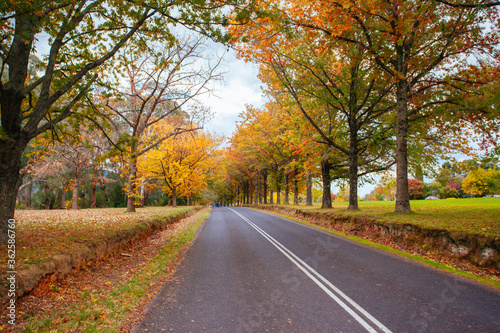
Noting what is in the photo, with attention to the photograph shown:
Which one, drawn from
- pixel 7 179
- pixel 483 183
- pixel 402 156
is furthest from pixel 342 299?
pixel 483 183

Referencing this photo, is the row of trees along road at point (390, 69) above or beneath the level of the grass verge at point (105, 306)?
above

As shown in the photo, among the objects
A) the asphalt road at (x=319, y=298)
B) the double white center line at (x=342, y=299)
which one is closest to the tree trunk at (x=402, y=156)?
the asphalt road at (x=319, y=298)

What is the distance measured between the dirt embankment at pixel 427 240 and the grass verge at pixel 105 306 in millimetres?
7635

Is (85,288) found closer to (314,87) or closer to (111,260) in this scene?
(111,260)

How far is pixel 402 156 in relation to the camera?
39.0ft

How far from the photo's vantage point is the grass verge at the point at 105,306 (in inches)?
145

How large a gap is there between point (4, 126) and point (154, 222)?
7.17 meters

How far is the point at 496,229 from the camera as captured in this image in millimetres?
7023

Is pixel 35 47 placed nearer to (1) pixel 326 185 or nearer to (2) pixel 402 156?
(2) pixel 402 156

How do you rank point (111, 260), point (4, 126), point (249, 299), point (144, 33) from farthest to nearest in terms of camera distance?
point (144, 33), point (111, 260), point (4, 126), point (249, 299)

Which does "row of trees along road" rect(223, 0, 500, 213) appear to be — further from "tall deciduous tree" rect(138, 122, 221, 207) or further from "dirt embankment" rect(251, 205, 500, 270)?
"tall deciduous tree" rect(138, 122, 221, 207)

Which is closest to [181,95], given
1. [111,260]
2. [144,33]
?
[144,33]

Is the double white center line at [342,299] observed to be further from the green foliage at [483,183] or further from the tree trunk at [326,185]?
the green foliage at [483,183]

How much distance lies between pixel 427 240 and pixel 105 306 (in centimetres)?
882
